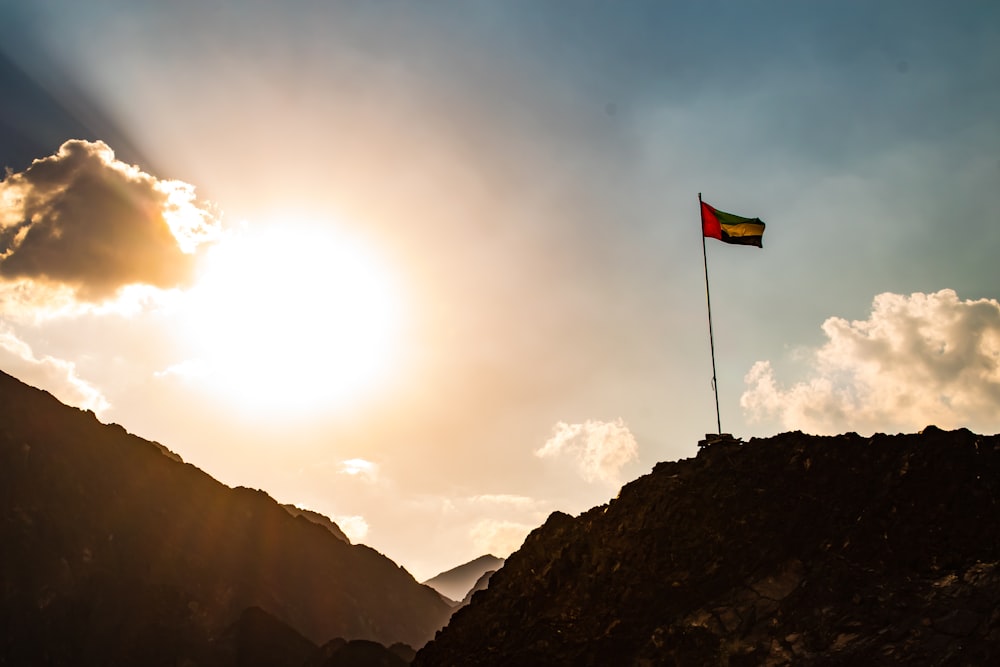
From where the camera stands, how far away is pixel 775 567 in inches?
1054

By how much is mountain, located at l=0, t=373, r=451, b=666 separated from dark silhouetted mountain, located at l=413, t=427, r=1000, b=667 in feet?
234

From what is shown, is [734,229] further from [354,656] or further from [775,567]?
[354,656]

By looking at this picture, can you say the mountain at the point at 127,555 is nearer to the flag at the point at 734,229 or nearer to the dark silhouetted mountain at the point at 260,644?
the dark silhouetted mountain at the point at 260,644

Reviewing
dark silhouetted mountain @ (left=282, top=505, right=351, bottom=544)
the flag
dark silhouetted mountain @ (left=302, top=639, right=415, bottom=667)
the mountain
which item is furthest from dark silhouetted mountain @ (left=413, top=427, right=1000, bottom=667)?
dark silhouetted mountain @ (left=282, top=505, right=351, bottom=544)

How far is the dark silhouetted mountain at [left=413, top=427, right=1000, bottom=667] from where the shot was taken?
23156 mm

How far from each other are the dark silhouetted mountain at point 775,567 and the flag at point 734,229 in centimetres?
904

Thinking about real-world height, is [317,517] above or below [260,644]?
above

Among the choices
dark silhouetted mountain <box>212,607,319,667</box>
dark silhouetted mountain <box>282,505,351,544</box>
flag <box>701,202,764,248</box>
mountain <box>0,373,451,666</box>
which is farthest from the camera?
dark silhouetted mountain <box>282,505,351,544</box>

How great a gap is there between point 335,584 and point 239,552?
2338cm

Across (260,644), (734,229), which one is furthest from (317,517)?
(734,229)

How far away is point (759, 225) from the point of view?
32750mm

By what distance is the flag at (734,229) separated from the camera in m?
32.8

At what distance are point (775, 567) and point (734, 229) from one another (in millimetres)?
14887

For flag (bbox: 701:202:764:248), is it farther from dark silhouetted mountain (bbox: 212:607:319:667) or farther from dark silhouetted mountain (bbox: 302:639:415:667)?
dark silhouetted mountain (bbox: 212:607:319:667)
